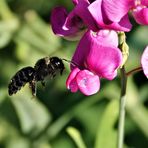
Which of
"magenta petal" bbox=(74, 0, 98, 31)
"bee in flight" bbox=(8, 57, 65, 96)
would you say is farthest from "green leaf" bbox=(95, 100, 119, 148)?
"magenta petal" bbox=(74, 0, 98, 31)

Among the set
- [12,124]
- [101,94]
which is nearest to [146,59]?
[101,94]

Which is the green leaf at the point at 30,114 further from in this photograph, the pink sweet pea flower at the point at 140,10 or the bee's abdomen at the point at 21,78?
the pink sweet pea flower at the point at 140,10

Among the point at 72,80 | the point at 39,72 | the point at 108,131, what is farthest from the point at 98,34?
the point at 108,131

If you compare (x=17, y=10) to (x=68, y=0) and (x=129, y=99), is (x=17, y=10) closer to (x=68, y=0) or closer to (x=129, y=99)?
(x=68, y=0)

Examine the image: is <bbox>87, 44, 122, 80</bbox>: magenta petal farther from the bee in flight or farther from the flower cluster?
the bee in flight

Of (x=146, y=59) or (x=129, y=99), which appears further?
(x=129, y=99)
